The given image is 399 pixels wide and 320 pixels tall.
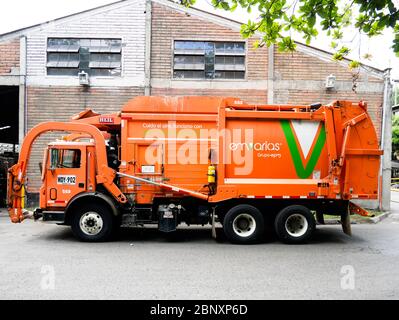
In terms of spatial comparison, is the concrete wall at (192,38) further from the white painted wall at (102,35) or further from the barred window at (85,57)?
the barred window at (85,57)

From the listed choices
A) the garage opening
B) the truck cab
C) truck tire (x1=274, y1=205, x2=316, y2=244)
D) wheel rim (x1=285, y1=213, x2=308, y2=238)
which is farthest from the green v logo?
the garage opening

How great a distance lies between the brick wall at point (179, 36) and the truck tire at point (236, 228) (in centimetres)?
732

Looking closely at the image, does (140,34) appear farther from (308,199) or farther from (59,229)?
(308,199)

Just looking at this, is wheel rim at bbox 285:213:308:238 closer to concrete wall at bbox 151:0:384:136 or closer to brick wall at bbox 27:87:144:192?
concrete wall at bbox 151:0:384:136

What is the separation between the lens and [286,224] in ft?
28.2

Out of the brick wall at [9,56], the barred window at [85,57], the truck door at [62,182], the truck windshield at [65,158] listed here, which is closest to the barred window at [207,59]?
the barred window at [85,57]

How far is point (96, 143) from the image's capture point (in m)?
8.76

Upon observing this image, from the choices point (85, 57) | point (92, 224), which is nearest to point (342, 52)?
point (92, 224)

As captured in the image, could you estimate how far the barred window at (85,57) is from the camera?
14.3 metres

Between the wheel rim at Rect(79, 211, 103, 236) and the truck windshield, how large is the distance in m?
1.21

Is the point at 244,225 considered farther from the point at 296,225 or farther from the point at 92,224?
the point at 92,224

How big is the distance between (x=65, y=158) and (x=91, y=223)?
167cm
